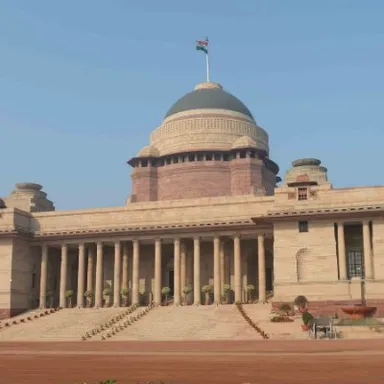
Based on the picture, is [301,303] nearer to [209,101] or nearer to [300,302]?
[300,302]

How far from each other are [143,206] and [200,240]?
7632 millimetres

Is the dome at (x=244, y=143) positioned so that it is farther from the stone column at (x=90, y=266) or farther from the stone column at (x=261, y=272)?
the stone column at (x=90, y=266)

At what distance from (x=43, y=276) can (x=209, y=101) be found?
37.4 metres

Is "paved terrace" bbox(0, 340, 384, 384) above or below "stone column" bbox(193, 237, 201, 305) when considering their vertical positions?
below

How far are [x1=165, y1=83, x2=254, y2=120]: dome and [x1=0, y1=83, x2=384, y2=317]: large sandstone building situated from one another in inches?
8.4

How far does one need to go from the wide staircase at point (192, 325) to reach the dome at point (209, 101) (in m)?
38.6

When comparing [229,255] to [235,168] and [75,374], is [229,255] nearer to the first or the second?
[235,168]

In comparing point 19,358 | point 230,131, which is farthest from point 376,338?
point 230,131

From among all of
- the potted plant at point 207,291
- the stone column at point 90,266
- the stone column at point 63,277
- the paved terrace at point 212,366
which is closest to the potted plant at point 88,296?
the stone column at point 90,266

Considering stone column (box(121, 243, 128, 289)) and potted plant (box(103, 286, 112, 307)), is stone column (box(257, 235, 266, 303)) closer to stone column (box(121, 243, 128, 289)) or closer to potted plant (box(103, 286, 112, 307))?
stone column (box(121, 243, 128, 289))

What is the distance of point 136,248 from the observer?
2527 inches

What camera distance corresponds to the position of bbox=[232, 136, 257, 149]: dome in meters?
80.4

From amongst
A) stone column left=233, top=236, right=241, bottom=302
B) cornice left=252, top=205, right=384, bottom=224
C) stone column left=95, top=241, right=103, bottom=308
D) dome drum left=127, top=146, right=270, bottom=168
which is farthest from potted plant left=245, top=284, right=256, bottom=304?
dome drum left=127, top=146, right=270, bottom=168

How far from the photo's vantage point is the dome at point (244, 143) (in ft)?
264
